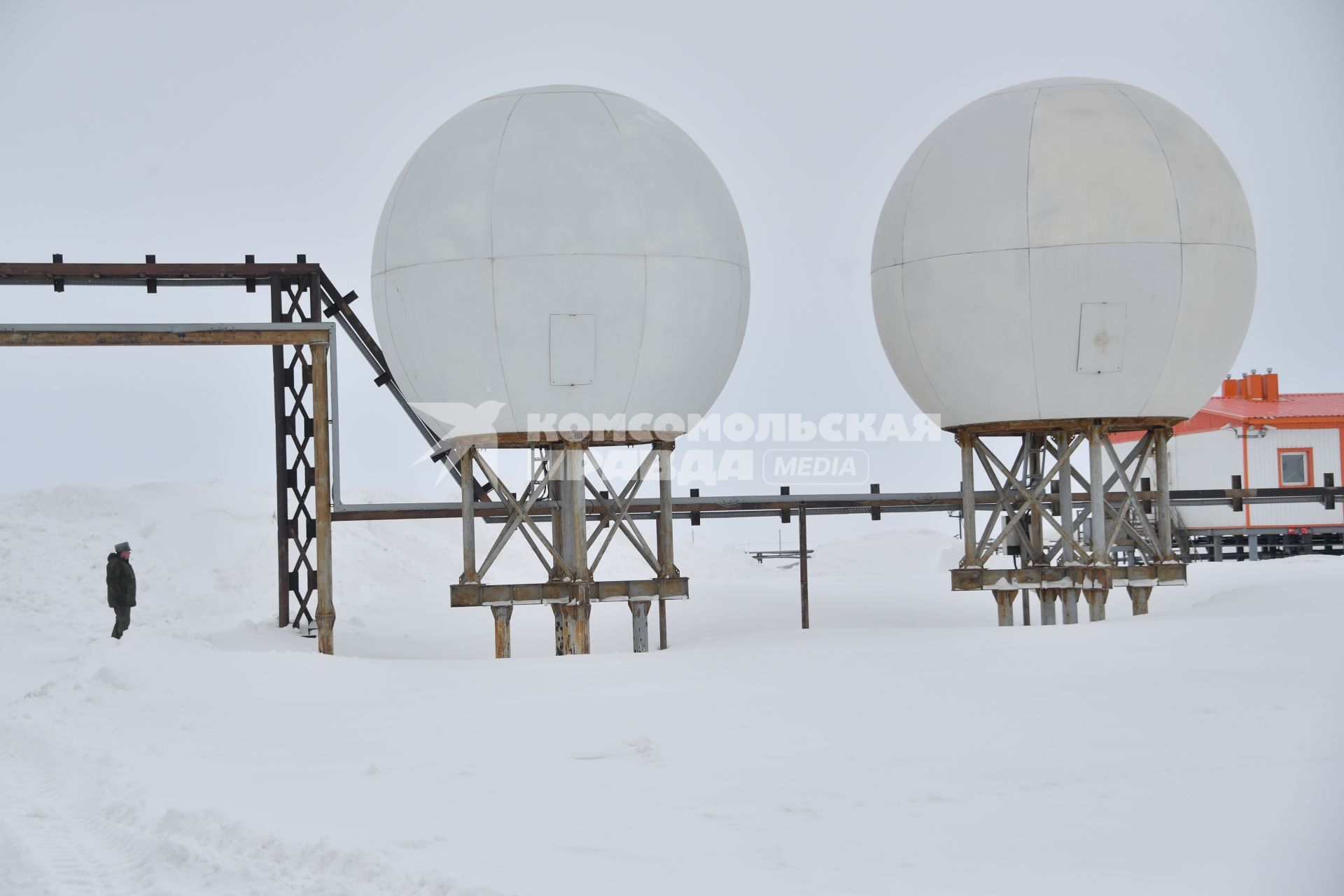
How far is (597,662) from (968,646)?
133 inches

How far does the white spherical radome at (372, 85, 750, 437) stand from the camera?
44.8 ft

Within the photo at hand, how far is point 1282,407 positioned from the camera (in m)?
30.3

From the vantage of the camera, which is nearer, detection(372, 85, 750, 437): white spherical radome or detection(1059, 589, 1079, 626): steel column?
detection(372, 85, 750, 437): white spherical radome

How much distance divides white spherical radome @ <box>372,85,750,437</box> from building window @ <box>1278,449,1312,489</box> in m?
19.0

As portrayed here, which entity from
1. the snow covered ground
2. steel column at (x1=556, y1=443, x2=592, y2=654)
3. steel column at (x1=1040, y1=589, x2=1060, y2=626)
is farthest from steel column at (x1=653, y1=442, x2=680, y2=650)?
steel column at (x1=1040, y1=589, x2=1060, y2=626)

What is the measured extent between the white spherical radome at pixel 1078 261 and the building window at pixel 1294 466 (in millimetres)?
15520

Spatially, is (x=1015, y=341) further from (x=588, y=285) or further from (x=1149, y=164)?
(x=588, y=285)

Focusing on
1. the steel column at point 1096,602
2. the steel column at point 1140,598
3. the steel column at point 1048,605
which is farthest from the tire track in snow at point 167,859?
the steel column at point 1140,598

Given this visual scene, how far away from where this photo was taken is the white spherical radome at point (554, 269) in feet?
44.8

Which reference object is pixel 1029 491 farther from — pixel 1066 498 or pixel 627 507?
pixel 627 507

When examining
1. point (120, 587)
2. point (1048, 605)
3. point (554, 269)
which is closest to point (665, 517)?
point (554, 269)

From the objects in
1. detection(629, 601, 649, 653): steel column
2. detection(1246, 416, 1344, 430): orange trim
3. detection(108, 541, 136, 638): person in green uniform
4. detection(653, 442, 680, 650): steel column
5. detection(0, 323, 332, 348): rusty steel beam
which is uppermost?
detection(0, 323, 332, 348): rusty steel beam

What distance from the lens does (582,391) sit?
13.9 metres

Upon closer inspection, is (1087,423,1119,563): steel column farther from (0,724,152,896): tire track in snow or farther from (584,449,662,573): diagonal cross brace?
(0,724,152,896): tire track in snow
